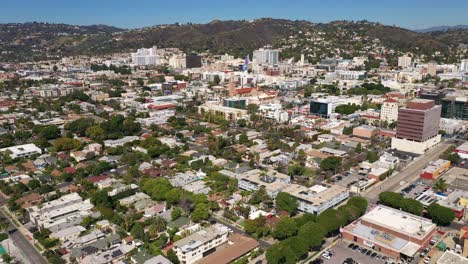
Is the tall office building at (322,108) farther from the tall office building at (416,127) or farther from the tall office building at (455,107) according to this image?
the tall office building at (455,107)

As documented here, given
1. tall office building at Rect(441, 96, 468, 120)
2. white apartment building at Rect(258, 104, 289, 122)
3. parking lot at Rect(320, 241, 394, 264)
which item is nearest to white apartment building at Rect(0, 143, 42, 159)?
white apartment building at Rect(258, 104, 289, 122)

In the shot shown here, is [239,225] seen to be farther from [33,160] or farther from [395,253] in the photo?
[33,160]

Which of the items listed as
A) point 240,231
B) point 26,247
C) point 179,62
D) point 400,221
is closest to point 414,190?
point 400,221

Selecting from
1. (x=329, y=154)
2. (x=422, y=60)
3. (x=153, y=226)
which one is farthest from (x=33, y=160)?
(x=422, y=60)

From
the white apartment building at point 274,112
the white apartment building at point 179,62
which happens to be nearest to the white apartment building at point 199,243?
the white apartment building at point 274,112

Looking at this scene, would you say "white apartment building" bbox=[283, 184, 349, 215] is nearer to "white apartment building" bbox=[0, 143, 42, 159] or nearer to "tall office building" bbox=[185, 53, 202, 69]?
"white apartment building" bbox=[0, 143, 42, 159]
